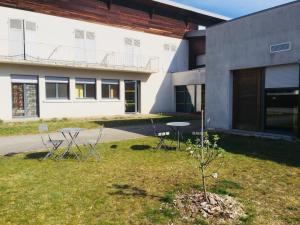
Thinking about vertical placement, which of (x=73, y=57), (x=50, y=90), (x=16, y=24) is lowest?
(x=50, y=90)

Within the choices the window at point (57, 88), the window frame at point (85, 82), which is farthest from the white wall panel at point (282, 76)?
the window at point (57, 88)

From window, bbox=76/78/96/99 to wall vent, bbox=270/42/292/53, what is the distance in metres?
13.8

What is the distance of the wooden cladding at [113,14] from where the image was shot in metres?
19.6

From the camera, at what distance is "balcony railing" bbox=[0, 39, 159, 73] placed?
18.0 meters

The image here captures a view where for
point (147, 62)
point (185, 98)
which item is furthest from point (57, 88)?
point (185, 98)

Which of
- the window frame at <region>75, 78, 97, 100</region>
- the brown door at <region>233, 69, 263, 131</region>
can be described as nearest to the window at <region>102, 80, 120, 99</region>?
the window frame at <region>75, 78, 97, 100</region>

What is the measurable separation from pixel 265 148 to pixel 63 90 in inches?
593

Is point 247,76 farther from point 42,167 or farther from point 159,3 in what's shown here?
point 159,3

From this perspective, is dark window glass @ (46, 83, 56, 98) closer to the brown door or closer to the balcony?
the balcony

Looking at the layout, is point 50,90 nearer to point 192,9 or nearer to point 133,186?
point 192,9

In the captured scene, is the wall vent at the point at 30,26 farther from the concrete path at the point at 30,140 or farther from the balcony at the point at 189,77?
the balcony at the point at 189,77

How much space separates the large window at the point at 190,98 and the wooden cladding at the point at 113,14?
523 cm

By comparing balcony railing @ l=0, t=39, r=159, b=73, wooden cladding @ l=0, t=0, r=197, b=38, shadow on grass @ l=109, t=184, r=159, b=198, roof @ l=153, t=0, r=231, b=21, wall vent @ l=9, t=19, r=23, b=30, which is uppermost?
roof @ l=153, t=0, r=231, b=21

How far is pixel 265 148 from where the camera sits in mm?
9484
